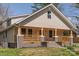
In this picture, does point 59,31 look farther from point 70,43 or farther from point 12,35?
point 12,35

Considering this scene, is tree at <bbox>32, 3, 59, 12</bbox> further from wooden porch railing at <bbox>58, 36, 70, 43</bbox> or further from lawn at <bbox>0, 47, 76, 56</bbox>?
lawn at <bbox>0, 47, 76, 56</bbox>

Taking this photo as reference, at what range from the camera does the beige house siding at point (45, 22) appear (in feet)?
33.9

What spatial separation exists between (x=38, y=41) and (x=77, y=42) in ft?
3.29

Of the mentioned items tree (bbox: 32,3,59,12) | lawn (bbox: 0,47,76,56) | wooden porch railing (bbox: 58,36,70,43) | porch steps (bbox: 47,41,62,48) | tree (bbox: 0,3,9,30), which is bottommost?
lawn (bbox: 0,47,76,56)

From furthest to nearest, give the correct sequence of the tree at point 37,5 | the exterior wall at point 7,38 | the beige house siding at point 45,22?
1. the beige house siding at point 45,22
2. the exterior wall at point 7,38
3. the tree at point 37,5

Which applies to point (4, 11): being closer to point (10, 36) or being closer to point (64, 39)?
point (10, 36)

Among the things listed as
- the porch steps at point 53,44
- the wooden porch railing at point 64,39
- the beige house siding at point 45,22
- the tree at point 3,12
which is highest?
the tree at point 3,12

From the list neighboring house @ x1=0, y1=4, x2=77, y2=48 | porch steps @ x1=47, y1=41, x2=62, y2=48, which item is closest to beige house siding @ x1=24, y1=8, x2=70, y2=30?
neighboring house @ x1=0, y1=4, x2=77, y2=48

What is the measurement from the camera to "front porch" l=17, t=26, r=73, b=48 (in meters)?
10.3

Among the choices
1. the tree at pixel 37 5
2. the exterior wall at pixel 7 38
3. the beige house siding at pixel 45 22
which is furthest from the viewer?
the beige house siding at pixel 45 22

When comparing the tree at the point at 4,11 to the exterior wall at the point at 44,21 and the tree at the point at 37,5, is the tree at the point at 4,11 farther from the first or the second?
the tree at the point at 37,5

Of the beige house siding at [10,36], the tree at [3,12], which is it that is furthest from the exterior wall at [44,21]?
the tree at [3,12]

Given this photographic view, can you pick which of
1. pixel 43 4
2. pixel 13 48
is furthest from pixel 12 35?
pixel 43 4

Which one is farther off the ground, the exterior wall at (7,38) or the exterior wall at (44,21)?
the exterior wall at (44,21)
